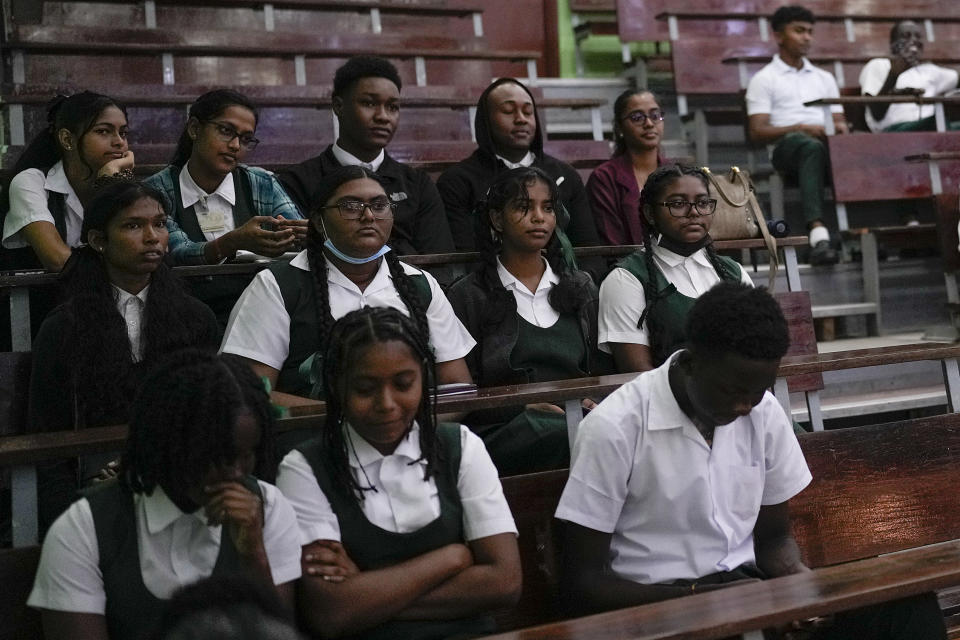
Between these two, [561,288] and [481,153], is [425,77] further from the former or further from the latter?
[561,288]

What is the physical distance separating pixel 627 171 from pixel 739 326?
6.22ft

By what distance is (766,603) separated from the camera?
1270 millimetres

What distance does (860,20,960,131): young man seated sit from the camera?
15.9 feet

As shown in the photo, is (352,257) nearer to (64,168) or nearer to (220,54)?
(64,168)

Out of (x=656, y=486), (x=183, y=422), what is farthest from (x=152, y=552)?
(x=656, y=486)

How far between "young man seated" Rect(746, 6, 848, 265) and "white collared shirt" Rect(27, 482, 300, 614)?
320 cm

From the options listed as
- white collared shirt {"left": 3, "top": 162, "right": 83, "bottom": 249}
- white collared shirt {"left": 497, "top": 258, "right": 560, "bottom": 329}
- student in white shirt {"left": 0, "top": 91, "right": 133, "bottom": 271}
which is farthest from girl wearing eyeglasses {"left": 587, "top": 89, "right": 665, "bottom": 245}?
white collared shirt {"left": 3, "top": 162, "right": 83, "bottom": 249}

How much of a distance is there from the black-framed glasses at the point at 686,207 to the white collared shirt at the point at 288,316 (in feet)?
2.06

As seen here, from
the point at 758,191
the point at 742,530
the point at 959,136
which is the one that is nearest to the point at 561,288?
the point at 742,530

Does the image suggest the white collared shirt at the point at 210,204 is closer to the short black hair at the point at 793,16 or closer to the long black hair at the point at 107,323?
the long black hair at the point at 107,323

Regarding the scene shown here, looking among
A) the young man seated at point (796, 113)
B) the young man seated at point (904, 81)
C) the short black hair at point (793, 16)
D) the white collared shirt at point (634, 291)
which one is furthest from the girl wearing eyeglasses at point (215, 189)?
the young man seated at point (904, 81)

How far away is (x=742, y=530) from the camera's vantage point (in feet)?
5.50

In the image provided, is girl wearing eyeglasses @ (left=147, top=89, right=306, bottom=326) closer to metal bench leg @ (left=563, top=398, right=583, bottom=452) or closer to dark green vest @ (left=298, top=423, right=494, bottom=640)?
metal bench leg @ (left=563, top=398, right=583, bottom=452)

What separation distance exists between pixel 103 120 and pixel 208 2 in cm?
233
